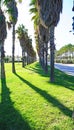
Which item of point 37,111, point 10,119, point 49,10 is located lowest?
point 10,119

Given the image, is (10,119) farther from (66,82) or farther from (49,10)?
(49,10)

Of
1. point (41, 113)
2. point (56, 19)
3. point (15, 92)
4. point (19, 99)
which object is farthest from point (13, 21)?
point (41, 113)

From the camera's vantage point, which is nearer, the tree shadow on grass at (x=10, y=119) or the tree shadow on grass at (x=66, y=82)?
the tree shadow on grass at (x=10, y=119)

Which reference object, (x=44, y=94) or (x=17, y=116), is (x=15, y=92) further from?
(x=17, y=116)

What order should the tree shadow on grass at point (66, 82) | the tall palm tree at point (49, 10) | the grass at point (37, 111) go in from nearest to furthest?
the grass at point (37, 111)
the tree shadow on grass at point (66, 82)
the tall palm tree at point (49, 10)

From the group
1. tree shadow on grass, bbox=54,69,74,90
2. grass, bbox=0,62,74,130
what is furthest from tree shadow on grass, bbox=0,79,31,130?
tree shadow on grass, bbox=54,69,74,90

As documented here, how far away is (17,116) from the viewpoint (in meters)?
12.1

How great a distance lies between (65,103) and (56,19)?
11.0 meters

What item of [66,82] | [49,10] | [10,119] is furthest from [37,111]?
[49,10]

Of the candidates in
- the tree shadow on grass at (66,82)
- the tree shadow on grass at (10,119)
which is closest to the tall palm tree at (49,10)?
the tree shadow on grass at (66,82)

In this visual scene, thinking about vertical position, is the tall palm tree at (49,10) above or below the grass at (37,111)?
above

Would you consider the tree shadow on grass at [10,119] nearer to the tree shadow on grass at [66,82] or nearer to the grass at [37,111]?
the grass at [37,111]

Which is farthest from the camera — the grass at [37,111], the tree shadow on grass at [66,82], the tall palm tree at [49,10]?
the tall palm tree at [49,10]

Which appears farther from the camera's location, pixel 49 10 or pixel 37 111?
pixel 49 10
